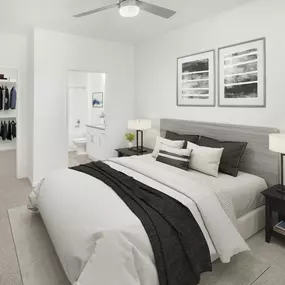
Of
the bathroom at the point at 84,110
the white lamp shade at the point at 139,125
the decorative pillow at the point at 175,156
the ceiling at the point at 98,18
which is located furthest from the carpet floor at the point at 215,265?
the bathroom at the point at 84,110

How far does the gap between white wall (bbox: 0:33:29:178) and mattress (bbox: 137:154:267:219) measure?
3286mm

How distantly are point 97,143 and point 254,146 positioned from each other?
3.55 m

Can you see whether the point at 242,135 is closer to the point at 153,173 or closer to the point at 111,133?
the point at 153,173

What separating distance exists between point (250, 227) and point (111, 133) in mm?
3254

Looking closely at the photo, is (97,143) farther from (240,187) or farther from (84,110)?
(240,187)

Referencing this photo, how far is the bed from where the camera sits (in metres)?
1.52

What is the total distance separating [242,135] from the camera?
3051 mm

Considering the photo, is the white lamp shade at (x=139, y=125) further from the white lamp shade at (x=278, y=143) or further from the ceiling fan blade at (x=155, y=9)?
the white lamp shade at (x=278, y=143)

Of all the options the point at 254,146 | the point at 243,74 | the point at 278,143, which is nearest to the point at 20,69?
the point at 243,74

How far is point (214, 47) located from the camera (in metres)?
3.39

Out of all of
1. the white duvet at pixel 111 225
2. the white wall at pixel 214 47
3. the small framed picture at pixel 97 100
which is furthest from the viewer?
the small framed picture at pixel 97 100

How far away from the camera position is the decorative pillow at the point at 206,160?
2785 millimetres

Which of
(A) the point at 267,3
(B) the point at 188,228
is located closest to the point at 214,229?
(B) the point at 188,228

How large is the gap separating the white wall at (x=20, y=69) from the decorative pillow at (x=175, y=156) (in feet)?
9.06
